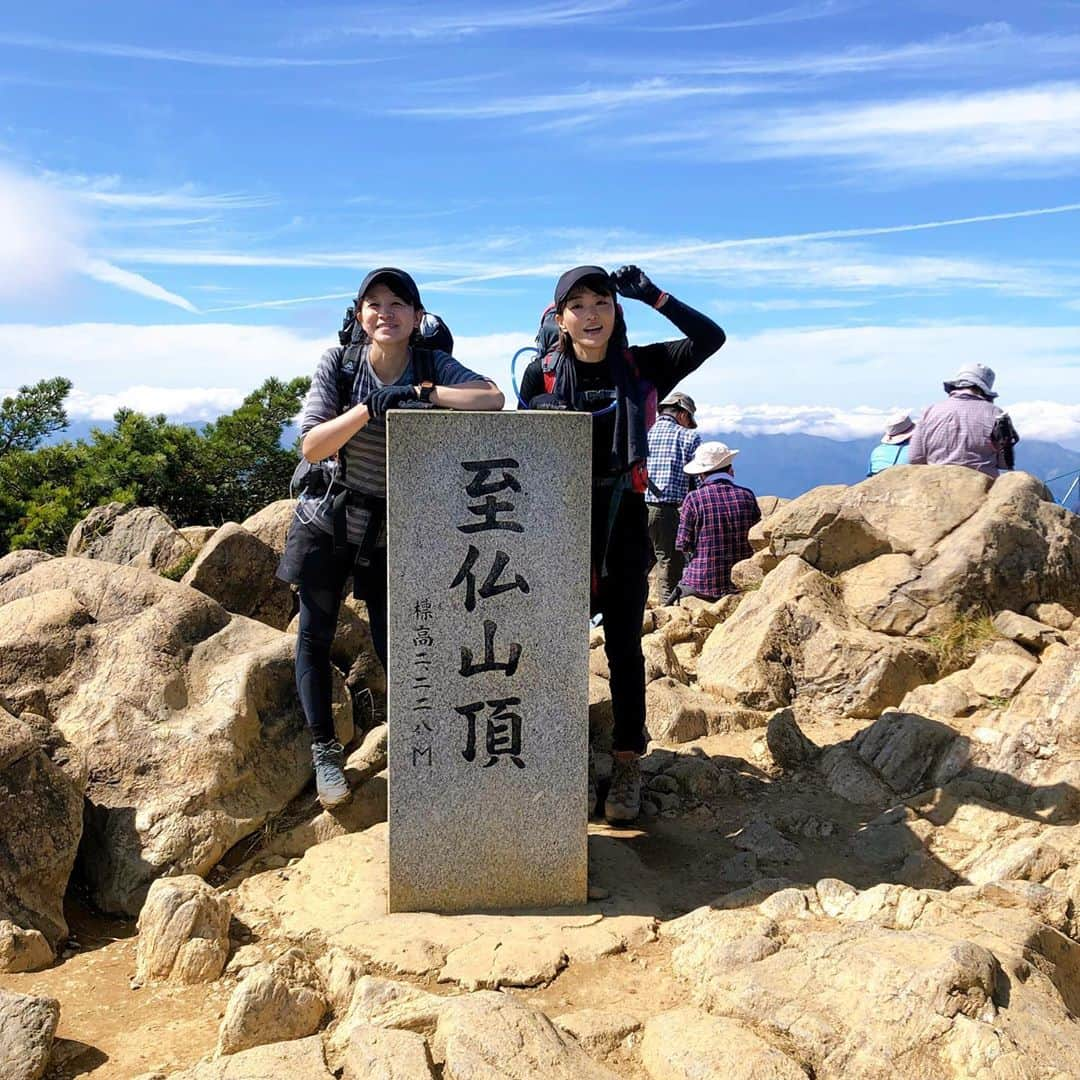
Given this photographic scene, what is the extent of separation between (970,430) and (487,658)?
23.1 ft

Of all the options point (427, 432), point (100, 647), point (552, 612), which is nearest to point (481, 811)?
point (552, 612)

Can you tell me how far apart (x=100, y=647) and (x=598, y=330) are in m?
3.49

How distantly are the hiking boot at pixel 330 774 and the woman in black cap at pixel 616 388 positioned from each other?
167 centimetres

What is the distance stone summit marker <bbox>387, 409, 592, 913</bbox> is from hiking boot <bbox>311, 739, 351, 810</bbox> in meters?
0.94

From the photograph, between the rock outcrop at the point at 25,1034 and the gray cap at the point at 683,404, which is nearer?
the rock outcrop at the point at 25,1034

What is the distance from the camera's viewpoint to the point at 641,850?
19.7 feet

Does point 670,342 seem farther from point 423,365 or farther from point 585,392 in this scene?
point 423,365

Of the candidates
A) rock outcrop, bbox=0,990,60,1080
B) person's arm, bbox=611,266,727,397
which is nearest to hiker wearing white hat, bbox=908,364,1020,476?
person's arm, bbox=611,266,727,397

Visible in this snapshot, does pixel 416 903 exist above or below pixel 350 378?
below

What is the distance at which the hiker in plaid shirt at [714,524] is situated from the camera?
1072 cm

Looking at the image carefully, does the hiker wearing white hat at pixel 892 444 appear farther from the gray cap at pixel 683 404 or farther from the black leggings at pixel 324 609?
the black leggings at pixel 324 609

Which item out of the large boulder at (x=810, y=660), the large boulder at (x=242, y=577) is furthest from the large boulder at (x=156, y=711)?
the large boulder at (x=810, y=660)

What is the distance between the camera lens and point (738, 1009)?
161 inches

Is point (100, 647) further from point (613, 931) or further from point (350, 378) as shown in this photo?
point (613, 931)
